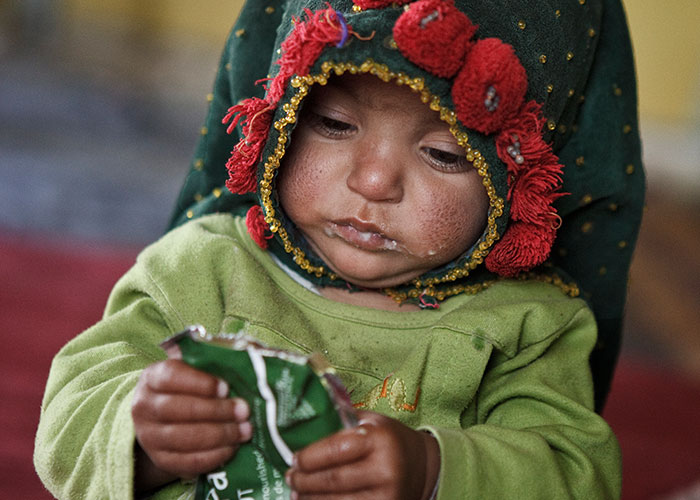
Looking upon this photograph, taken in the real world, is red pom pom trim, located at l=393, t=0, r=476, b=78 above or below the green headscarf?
above

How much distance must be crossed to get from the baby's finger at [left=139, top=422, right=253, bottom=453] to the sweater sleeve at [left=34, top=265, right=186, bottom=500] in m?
0.05

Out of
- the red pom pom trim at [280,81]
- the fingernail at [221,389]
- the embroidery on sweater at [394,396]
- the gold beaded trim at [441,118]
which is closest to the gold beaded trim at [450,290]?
the gold beaded trim at [441,118]

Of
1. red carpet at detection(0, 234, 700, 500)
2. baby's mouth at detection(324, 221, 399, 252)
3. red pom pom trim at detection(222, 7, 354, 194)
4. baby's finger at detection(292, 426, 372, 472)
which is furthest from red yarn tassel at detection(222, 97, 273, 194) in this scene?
red carpet at detection(0, 234, 700, 500)

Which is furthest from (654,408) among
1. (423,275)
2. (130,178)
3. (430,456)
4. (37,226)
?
(130,178)

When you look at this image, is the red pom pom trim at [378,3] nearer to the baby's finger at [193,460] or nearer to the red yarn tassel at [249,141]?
the red yarn tassel at [249,141]

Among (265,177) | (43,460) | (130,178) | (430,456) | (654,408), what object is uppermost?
(265,177)

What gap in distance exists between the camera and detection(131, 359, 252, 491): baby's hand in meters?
0.77

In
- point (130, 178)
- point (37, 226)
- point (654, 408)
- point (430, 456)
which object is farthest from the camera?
point (130, 178)

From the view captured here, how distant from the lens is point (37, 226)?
8.59 ft

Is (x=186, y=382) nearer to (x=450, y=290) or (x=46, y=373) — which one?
(x=450, y=290)

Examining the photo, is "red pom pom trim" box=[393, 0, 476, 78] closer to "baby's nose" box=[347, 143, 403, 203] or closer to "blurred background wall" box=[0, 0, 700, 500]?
"baby's nose" box=[347, 143, 403, 203]

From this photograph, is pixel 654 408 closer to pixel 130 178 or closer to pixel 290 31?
pixel 290 31

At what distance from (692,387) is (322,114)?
1510 millimetres

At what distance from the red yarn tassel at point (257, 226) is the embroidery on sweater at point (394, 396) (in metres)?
0.22
